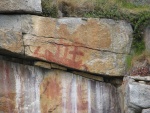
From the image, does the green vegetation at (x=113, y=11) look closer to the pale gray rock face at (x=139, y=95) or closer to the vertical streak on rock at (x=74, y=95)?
the pale gray rock face at (x=139, y=95)

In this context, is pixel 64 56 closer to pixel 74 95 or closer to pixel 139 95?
pixel 74 95

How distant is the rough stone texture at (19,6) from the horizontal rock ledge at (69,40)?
4.5 inches

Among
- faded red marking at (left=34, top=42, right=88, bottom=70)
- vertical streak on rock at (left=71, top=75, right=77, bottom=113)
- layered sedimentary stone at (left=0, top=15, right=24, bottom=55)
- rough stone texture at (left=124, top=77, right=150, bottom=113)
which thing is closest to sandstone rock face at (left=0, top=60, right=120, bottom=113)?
vertical streak on rock at (left=71, top=75, right=77, bottom=113)

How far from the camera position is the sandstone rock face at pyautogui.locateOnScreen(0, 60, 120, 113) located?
236 inches

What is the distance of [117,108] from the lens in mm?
6035

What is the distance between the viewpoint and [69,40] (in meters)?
5.75

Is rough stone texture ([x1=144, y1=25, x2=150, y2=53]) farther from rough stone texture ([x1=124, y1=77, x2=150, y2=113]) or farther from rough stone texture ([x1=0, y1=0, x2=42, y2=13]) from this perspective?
rough stone texture ([x1=0, y1=0, x2=42, y2=13])

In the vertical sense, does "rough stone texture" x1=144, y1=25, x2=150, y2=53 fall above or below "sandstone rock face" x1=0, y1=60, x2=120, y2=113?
above

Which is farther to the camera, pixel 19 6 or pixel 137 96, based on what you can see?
pixel 19 6

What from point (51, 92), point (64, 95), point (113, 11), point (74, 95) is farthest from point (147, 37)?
point (51, 92)

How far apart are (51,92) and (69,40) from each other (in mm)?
984

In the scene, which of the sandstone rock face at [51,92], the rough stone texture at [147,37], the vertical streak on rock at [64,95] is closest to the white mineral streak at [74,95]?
the sandstone rock face at [51,92]

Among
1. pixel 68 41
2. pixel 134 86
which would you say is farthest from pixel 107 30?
pixel 134 86

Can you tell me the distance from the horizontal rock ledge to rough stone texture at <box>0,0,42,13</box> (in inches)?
4.5
